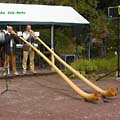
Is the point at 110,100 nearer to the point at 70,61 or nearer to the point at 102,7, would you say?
the point at 70,61

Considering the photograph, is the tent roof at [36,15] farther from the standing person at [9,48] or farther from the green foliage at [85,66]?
the green foliage at [85,66]

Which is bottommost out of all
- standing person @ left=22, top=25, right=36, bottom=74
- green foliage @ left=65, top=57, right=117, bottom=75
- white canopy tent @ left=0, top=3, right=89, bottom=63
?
green foliage @ left=65, top=57, right=117, bottom=75

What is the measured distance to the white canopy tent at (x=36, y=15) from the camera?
1723 cm

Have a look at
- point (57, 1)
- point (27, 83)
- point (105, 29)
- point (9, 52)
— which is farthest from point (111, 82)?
point (57, 1)

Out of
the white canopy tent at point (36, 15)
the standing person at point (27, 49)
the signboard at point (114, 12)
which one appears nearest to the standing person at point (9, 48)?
the standing person at point (27, 49)

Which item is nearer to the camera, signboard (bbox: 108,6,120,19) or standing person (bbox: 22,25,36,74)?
signboard (bbox: 108,6,120,19)

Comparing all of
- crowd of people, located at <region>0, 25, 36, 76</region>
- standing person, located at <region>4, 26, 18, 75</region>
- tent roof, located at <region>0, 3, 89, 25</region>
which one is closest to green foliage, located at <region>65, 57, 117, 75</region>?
crowd of people, located at <region>0, 25, 36, 76</region>

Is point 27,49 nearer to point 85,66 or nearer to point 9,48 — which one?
point 9,48

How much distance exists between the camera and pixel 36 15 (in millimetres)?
18203

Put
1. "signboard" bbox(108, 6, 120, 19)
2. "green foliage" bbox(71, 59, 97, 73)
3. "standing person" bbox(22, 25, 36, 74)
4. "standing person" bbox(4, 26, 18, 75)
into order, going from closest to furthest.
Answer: "signboard" bbox(108, 6, 120, 19) → "standing person" bbox(4, 26, 18, 75) → "standing person" bbox(22, 25, 36, 74) → "green foliage" bbox(71, 59, 97, 73)

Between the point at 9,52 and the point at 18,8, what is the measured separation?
2.02 metres

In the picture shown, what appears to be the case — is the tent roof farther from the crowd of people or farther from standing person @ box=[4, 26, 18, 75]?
standing person @ box=[4, 26, 18, 75]

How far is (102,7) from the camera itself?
27.8 metres

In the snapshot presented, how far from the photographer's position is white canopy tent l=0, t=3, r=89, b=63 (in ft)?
56.5
